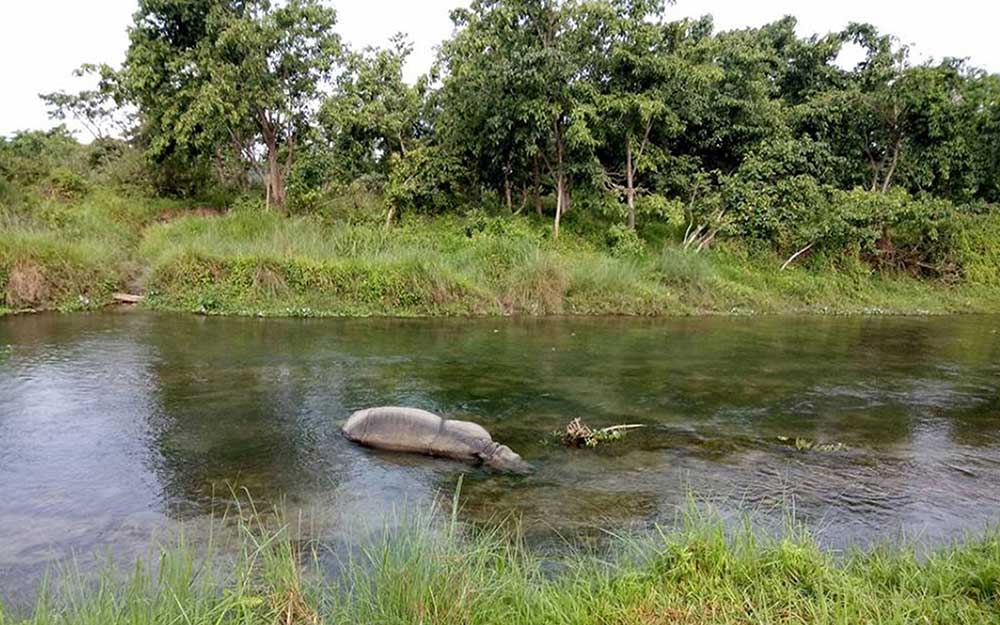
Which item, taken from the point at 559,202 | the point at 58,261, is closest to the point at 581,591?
the point at 58,261

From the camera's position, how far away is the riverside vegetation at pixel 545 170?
15.1 meters

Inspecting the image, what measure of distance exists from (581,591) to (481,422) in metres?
3.84

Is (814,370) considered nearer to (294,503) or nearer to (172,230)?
(294,503)

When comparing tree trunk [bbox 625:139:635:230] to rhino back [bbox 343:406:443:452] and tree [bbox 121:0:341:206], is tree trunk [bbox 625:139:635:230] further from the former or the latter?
rhino back [bbox 343:406:443:452]

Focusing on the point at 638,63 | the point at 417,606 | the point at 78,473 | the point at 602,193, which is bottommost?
the point at 78,473

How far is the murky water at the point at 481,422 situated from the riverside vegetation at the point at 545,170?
300 centimetres

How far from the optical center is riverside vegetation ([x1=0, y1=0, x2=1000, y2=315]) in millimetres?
15055

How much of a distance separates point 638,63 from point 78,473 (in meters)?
14.8

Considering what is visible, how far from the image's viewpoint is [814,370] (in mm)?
9891

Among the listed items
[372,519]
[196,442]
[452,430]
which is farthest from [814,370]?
[196,442]

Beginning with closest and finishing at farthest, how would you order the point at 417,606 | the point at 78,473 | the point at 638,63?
1. the point at 417,606
2. the point at 78,473
3. the point at 638,63

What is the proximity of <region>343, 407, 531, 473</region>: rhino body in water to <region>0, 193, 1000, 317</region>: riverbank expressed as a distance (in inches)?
297

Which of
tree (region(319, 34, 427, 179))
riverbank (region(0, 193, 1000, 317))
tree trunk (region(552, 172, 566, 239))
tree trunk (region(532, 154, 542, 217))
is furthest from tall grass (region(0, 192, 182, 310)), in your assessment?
tree trunk (region(532, 154, 542, 217))

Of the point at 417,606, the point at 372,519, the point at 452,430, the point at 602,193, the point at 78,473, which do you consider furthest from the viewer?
the point at 602,193
